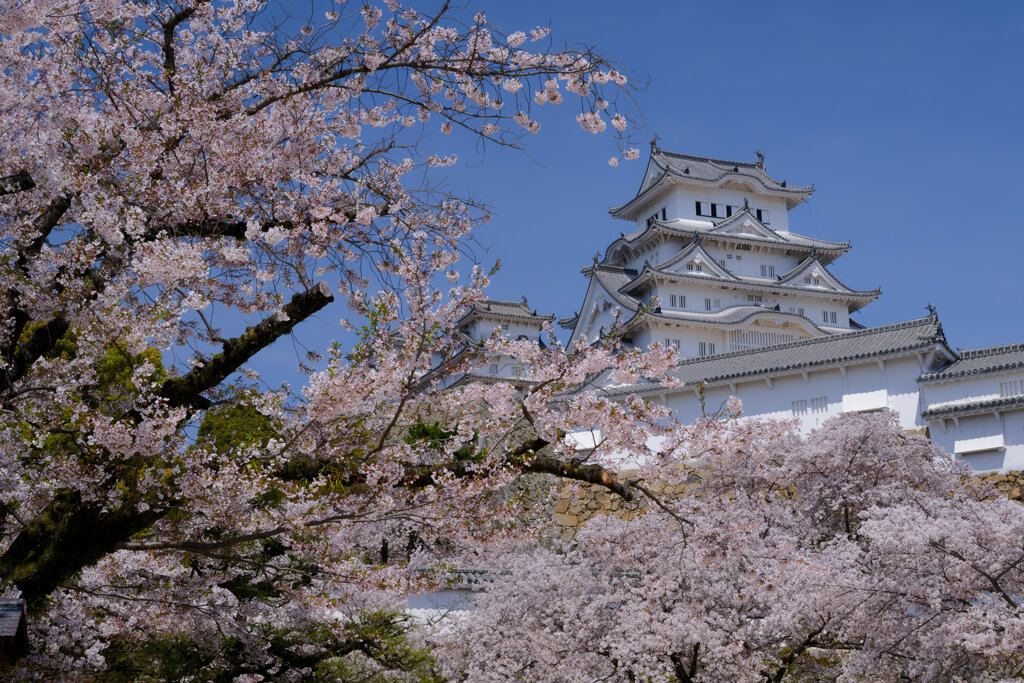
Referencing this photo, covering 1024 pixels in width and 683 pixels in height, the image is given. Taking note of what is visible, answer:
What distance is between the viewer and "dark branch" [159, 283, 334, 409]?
197 inches

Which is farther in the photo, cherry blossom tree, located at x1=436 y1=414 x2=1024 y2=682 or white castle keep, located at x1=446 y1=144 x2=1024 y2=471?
white castle keep, located at x1=446 y1=144 x2=1024 y2=471

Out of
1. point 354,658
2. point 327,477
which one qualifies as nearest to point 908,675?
point 354,658

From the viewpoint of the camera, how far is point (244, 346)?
5031 millimetres

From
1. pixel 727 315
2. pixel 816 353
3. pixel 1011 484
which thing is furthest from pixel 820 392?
pixel 727 315

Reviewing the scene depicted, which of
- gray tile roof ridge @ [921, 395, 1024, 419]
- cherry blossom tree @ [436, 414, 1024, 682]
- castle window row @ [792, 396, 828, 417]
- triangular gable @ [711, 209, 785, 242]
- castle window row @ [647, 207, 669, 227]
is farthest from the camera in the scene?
castle window row @ [647, 207, 669, 227]

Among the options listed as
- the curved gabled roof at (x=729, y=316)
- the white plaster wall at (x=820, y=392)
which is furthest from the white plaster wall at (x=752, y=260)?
the white plaster wall at (x=820, y=392)

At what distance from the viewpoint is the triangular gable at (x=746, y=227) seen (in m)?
37.4

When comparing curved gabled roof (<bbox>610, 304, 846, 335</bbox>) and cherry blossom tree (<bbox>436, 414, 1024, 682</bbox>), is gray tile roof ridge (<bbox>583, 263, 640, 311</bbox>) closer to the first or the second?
curved gabled roof (<bbox>610, 304, 846, 335</bbox>)

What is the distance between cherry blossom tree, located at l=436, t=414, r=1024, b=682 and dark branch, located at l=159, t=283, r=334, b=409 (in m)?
2.24

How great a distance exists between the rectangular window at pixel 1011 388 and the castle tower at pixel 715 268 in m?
14.0

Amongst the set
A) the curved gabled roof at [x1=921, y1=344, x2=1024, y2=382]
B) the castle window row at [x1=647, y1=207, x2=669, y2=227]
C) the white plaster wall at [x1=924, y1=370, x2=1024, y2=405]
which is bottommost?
the white plaster wall at [x1=924, y1=370, x2=1024, y2=405]

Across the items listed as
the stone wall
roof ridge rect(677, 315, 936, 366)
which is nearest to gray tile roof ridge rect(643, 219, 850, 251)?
roof ridge rect(677, 315, 936, 366)

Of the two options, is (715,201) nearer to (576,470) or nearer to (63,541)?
(576,470)

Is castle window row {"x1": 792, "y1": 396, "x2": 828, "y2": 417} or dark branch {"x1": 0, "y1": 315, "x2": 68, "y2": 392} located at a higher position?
castle window row {"x1": 792, "y1": 396, "x2": 828, "y2": 417}
